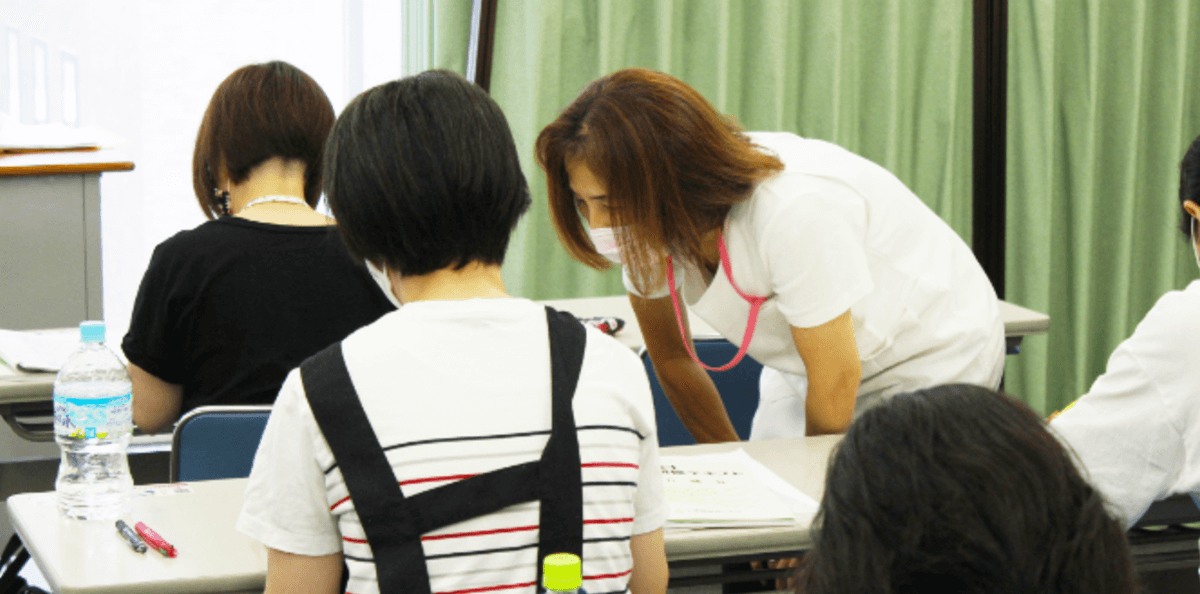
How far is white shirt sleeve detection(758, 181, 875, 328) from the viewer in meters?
1.76

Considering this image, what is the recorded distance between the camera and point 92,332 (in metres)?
1.64

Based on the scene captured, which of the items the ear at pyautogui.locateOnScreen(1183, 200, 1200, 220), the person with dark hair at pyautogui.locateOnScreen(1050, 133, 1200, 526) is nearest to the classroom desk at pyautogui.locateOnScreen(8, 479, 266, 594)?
the person with dark hair at pyautogui.locateOnScreen(1050, 133, 1200, 526)

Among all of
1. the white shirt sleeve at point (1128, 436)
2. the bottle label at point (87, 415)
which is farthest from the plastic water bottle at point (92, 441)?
the white shirt sleeve at point (1128, 436)

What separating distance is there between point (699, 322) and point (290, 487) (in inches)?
70.7

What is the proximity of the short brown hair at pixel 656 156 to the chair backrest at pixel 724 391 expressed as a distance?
677mm

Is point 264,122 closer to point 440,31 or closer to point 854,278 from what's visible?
point 854,278

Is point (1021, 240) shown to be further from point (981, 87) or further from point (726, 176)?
point (726, 176)

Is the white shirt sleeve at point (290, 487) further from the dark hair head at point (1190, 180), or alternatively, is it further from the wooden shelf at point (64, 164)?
the wooden shelf at point (64, 164)

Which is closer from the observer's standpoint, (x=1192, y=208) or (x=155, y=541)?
(x=155, y=541)

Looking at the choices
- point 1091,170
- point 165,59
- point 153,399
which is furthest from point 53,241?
point 1091,170

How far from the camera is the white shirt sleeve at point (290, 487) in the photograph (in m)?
1.06

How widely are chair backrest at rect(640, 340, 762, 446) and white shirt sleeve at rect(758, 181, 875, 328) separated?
0.69 m

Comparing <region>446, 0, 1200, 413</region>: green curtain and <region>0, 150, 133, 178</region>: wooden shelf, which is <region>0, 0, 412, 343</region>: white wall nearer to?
<region>0, 150, 133, 178</region>: wooden shelf

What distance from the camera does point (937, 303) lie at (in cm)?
194
